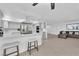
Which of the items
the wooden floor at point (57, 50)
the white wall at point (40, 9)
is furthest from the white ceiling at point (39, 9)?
the wooden floor at point (57, 50)

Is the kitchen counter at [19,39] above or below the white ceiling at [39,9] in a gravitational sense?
below

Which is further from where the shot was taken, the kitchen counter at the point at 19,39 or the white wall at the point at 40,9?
the white wall at the point at 40,9

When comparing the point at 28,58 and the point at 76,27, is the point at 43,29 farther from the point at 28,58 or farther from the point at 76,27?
the point at 28,58

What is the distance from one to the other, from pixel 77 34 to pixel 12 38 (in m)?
8.01

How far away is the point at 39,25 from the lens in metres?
8.01

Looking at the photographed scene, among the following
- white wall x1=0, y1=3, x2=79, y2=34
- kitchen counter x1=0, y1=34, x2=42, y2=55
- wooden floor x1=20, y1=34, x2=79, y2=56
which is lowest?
wooden floor x1=20, y1=34, x2=79, y2=56

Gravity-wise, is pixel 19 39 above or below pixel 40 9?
below

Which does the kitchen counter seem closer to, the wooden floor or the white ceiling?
the wooden floor

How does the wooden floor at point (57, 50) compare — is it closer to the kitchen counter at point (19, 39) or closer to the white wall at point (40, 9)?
the kitchen counter at point (19, 39)

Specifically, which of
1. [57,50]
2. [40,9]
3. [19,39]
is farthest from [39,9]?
[57,50]

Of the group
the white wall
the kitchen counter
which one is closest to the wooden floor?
the kitchen counter

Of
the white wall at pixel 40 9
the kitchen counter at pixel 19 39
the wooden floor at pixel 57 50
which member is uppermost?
the white wall at pixel 40 9

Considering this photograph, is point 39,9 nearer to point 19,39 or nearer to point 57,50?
point 19,39

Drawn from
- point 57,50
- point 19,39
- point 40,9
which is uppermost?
point 40,9
